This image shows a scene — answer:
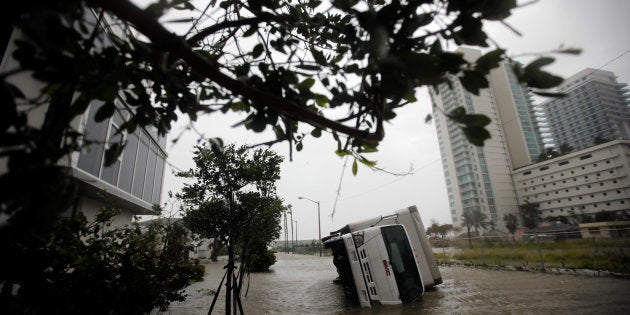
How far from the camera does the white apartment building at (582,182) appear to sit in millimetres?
66688

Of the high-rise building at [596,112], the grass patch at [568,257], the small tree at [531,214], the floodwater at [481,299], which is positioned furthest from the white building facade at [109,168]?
the small tree at [531,214]

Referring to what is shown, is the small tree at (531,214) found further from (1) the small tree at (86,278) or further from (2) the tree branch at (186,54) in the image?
(2) the tree branch at (186,54)

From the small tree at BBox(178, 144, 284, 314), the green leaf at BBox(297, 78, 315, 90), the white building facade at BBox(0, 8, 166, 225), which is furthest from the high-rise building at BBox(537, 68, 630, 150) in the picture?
the white building facade at BBox(0, 8, 166, 225)

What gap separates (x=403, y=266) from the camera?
23.8ft

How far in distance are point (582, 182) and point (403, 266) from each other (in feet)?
313

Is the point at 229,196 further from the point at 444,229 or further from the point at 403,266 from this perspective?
the point at 444,229

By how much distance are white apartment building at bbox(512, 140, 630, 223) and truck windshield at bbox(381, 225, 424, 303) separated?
83346mm

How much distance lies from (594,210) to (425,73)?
103 meters

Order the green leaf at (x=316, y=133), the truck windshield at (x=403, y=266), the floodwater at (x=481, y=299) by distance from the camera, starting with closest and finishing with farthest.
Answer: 1. the green leaf at (x=316, y=133)
2. the floodwater at (x=481, y=299)
3. the truck windshield at (x=403, y=266)

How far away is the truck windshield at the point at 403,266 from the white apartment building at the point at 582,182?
83346mm

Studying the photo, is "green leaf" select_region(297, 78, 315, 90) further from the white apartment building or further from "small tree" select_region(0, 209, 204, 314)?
the white apartment building

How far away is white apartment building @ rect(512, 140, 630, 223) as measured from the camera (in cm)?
6669

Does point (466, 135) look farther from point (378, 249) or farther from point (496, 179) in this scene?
point (496, 179)

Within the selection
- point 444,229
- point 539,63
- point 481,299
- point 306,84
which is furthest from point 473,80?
point 444,229
